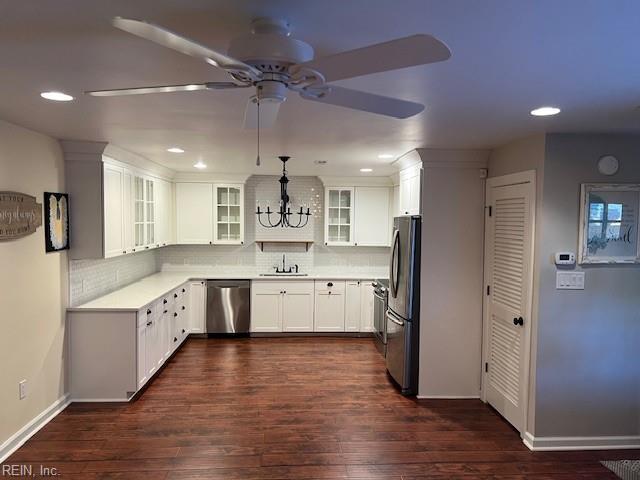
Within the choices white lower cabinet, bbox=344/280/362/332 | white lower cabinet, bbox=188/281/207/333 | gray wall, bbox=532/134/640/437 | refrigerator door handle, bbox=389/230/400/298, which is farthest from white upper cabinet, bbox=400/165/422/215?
white lower cabinet, bbox=188/281/207/333

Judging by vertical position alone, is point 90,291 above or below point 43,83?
below

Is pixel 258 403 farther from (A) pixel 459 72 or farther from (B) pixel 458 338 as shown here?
(A) pixel 459 72

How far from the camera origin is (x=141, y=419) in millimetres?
3482

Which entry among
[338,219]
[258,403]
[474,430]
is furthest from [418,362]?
[338,219]

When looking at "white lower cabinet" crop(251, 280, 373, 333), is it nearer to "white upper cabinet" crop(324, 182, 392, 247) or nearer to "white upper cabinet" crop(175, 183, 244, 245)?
"white upper cabinet" crop(324, 182, 392, 247)

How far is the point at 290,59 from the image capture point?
4.21 feet

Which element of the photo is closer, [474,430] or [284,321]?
[474,430]

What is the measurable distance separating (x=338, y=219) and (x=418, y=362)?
2789 millimetres

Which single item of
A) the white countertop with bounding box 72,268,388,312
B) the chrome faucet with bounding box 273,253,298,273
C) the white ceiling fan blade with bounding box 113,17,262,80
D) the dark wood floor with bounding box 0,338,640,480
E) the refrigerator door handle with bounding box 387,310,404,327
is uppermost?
the white ceiling fan blade with bounding box 113,17,262,80

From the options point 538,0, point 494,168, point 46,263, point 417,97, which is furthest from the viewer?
point 494,168

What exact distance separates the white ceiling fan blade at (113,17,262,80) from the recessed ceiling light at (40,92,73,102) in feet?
4.95

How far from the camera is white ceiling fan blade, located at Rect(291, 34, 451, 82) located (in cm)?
108

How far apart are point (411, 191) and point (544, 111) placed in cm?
192

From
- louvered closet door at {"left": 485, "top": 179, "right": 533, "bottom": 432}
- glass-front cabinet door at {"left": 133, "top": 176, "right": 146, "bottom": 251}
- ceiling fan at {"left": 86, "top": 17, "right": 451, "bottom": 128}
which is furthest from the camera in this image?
glass-front cabinet door at {"left": 133, "top": 176, "right": 146, "bottom": 251}
